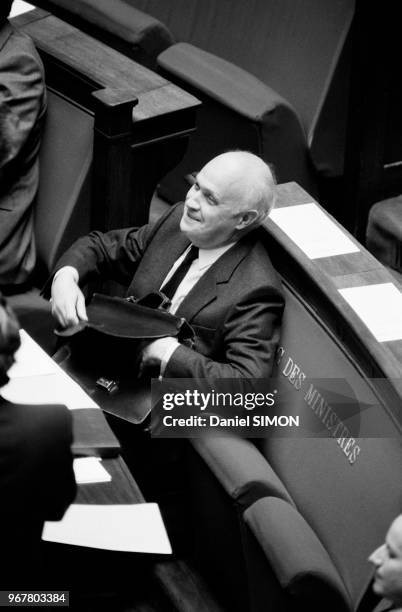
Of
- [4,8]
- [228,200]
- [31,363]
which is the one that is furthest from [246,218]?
[4,8]

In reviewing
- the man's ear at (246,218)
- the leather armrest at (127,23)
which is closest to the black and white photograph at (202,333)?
the man's ear at (246,218)

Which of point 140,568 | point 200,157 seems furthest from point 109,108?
point 140,568

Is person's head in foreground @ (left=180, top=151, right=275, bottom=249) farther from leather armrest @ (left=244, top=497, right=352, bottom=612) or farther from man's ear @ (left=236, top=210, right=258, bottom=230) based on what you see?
leather armrest @ (left=244, top=497, right=352, bottom=612)

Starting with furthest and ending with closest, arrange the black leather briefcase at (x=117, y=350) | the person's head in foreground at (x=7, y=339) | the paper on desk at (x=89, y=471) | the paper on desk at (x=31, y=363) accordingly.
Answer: the black leather briefcase at (x=117, y=350) → the paper on desk at (x=31, y=363) → the paper on desk at (x=89, y=471) → the person's head in foreground at (x=7, y=339)

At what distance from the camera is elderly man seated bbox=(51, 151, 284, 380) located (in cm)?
181

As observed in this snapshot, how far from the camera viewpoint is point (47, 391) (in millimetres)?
1617

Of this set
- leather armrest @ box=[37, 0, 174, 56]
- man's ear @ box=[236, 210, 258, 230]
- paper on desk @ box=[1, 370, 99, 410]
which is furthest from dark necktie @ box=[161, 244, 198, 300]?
leather armrest @ box=[37, 0, 174, 56]

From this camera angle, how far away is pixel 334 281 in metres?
1.70

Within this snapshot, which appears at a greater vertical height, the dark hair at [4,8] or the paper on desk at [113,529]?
the dark hair at [4,8]

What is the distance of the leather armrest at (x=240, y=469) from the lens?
1555mm

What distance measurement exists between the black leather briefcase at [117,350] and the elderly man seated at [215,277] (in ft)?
0.09

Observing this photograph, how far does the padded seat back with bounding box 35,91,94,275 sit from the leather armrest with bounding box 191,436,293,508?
30.8 inches

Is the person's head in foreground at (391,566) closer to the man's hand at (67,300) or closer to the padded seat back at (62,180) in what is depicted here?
the man's hand at (67,300)

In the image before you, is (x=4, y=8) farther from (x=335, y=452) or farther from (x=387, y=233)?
(x=335, y=452)
